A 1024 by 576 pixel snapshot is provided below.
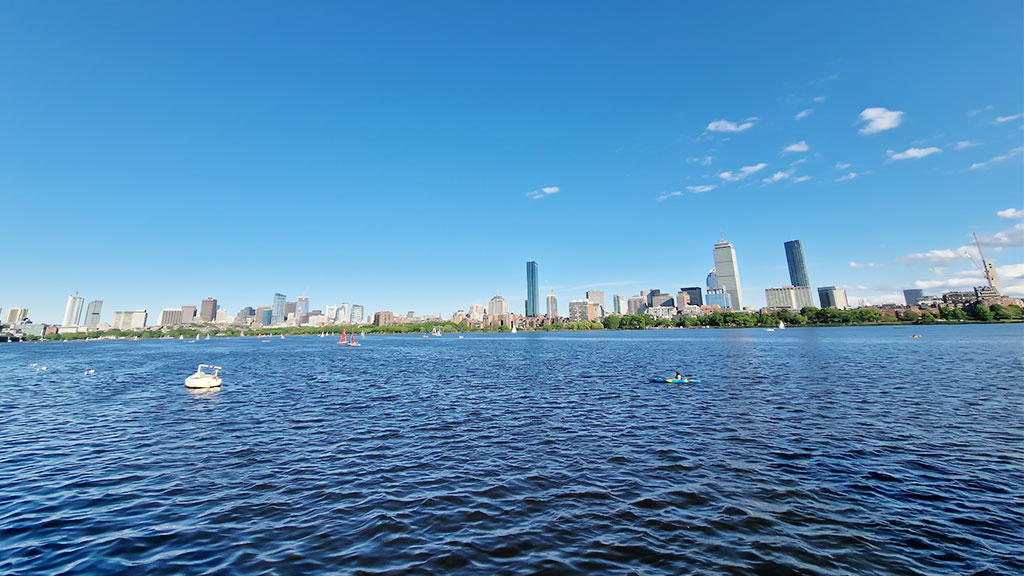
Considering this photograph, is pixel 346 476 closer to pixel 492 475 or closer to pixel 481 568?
pixel 492 475

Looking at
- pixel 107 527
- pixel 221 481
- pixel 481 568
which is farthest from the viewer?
pixel 221 481

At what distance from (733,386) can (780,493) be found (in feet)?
95.8

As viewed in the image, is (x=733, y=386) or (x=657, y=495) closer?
(x=657, y=495)

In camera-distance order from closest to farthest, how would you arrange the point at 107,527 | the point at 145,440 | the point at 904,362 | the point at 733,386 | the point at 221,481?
the point at 107,527
the point at 221,481
the point at 145,440
the point at 733,386
the point at 904,362

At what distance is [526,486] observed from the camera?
16625 mm

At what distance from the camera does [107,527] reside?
1380cm

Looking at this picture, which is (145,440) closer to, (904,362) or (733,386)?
(733,386)

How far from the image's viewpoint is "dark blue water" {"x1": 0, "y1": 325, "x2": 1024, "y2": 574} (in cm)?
1153

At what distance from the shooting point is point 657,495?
610 inches

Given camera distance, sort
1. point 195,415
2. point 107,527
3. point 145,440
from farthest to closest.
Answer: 1. point 195,415
2. point 145,440
3. point 107,527

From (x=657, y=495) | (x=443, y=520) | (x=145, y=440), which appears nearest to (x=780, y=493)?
(x=657, y=495)

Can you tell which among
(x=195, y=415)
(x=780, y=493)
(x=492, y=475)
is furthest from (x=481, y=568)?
(x=195, y=415)

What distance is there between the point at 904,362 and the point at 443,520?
76.6 m

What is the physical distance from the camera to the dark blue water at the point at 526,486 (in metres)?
11.5
